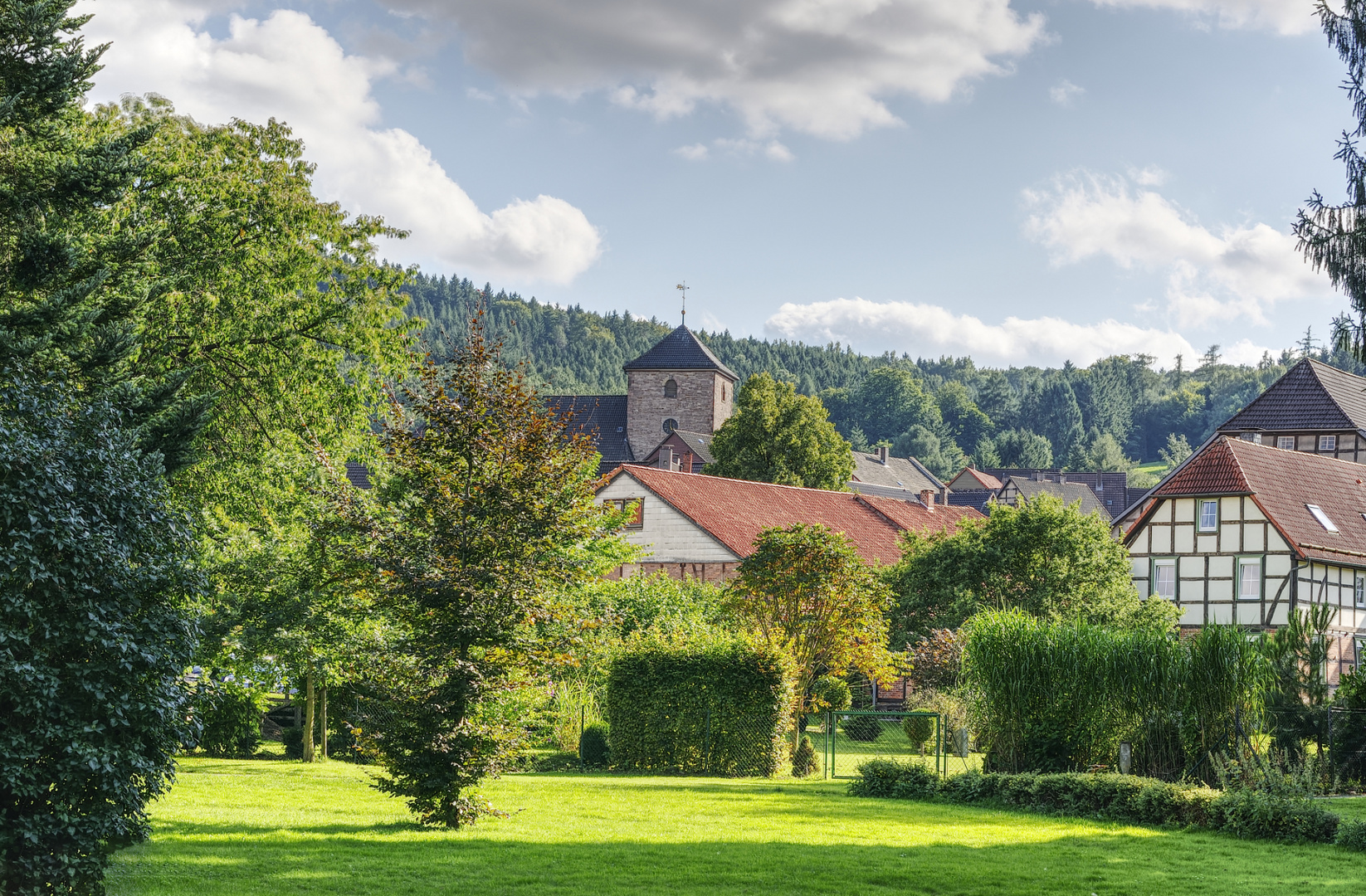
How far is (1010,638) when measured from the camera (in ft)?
65.6

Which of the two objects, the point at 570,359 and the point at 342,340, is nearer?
the point at 342,340

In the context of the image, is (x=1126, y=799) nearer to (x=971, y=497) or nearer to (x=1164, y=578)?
(x=1164, y=578)

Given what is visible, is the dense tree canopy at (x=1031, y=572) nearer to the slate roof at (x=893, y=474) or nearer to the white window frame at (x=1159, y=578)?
the white window frame at (x=1159, y=578)

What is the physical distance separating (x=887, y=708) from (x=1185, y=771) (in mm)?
16679

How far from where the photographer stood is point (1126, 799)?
55.2 feet

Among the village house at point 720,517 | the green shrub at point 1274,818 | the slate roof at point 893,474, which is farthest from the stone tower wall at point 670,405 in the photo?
the green shrub at point 1274,818

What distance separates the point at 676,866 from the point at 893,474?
336 ft

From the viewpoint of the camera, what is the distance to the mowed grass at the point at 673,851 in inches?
432

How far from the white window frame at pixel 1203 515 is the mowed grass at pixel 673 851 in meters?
22.4

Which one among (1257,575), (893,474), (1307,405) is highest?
(893,474)

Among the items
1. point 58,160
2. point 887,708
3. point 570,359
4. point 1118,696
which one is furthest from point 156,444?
point 570,359

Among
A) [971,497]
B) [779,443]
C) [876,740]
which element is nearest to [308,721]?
[876,740]

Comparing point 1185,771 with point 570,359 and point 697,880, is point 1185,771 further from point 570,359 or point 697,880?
point 570,359

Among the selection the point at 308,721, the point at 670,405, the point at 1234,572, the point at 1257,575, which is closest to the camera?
the point at 308,721
